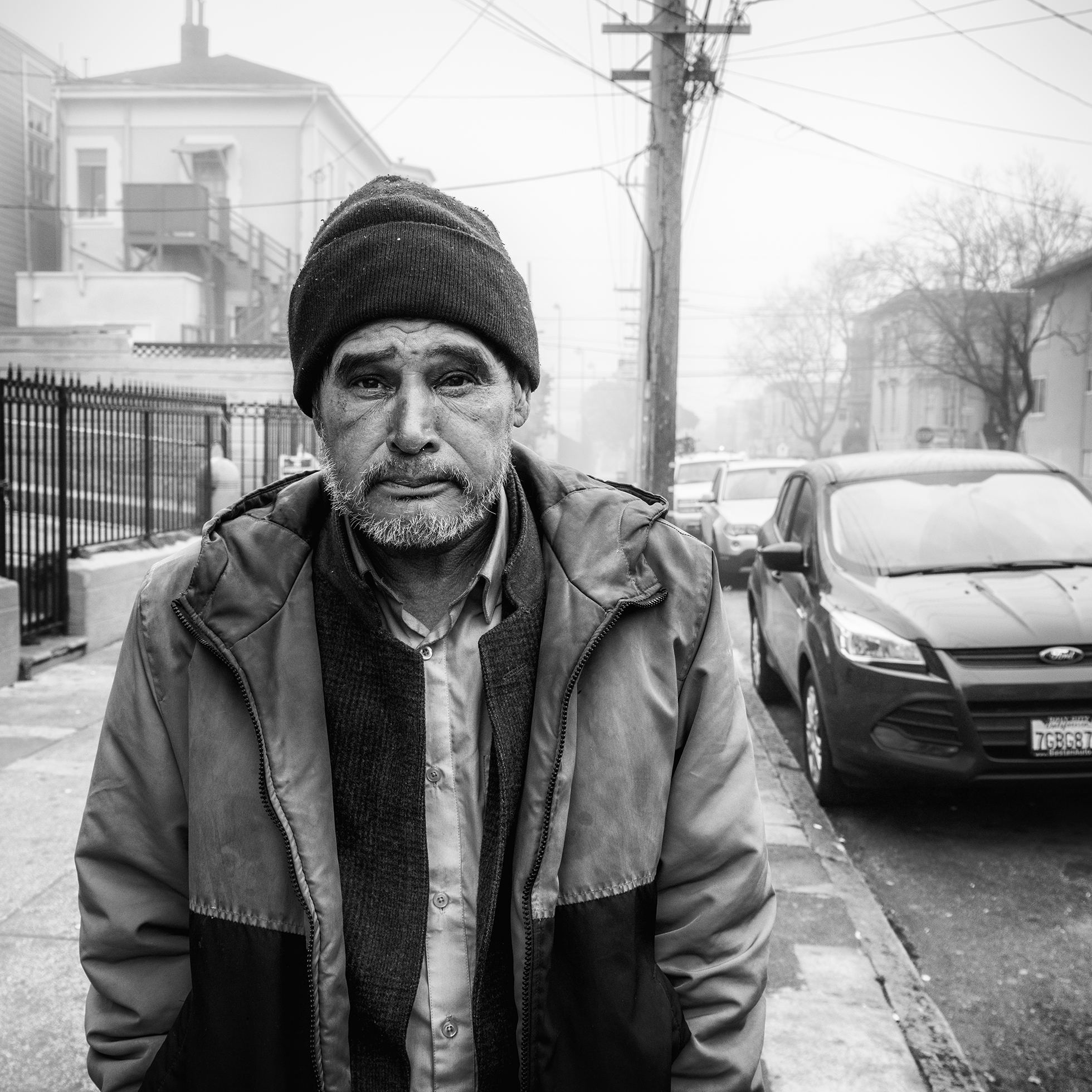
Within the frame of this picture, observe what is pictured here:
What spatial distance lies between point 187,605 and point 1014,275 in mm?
34783

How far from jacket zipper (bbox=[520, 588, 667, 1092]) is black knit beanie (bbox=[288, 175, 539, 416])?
1.88 feet

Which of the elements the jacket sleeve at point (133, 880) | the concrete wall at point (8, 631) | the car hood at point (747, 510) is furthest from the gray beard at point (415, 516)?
the car hood at point (747, 510)

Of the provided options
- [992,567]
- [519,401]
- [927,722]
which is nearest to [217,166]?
[992,567]

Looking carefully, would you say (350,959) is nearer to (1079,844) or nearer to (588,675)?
(588,675)

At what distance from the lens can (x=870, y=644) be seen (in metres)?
4.99

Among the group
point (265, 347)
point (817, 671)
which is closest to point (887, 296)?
point (265, 347)

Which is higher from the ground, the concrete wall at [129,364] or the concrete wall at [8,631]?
the concrete wall at [129,364]

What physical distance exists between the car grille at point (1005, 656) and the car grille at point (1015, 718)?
0.16 metres

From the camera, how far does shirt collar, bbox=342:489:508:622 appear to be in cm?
172

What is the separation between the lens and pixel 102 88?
29.6 m

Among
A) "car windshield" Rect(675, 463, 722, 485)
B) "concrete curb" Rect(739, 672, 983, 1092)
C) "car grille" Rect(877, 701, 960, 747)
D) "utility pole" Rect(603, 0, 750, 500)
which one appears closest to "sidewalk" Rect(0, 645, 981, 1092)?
"concrete curb" Rect(739, 672, 983, 1092)

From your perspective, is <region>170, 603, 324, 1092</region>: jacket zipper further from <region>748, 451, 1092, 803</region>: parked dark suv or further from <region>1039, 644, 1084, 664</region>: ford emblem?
<region>1039, 644, 1084, 664</region>: ford emblem

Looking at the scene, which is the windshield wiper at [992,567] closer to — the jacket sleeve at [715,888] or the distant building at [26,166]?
the jacket sleeve at [715,888]

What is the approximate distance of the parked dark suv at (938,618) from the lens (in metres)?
4.62
